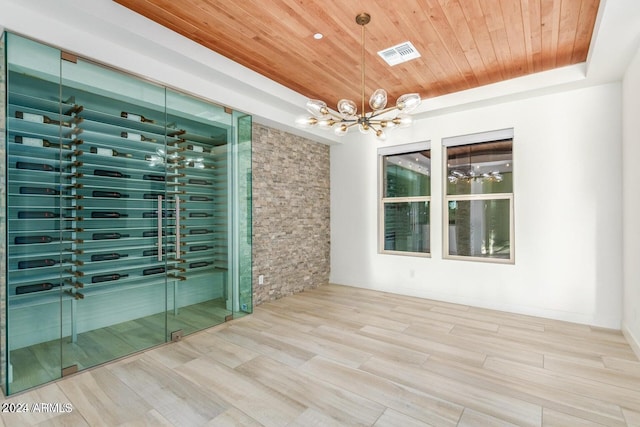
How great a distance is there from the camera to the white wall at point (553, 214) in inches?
139

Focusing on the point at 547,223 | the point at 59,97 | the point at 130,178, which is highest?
the point at 59,97

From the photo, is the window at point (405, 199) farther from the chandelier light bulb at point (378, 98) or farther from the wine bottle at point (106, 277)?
the wine bottle at point (106, 277)

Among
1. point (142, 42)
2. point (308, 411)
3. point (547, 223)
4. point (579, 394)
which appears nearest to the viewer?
point (308, 411)

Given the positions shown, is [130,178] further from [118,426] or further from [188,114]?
[118,426]

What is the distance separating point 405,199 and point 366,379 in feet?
10.8

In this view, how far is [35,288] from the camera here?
8.13 feet

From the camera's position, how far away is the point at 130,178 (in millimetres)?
3139

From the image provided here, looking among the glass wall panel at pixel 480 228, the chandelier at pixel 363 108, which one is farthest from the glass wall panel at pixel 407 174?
the chandelier at pixel 363 108

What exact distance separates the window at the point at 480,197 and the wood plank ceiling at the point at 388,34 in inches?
36.1

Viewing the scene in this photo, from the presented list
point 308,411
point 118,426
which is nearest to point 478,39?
point 308,411

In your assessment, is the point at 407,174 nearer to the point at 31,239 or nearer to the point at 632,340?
the point at 632,340

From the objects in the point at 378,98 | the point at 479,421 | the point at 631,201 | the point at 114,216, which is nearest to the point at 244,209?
the point at 114,216

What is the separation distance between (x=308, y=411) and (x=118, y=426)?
1170 mm

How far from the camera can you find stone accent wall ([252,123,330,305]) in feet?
14.9
